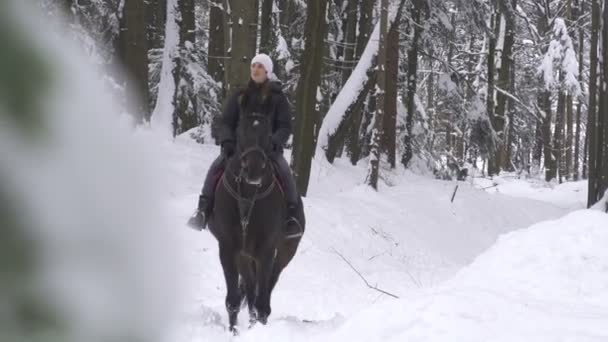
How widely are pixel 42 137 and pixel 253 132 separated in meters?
5.84

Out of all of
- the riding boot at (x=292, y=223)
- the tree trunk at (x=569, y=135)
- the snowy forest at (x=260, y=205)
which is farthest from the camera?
the tree trunk at (x=569, y=135)

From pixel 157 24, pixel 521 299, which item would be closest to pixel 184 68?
pixel 157 24

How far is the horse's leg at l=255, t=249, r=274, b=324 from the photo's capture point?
6.78 metres

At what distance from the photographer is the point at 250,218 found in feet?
21.5

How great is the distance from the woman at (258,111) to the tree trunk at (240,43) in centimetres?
549

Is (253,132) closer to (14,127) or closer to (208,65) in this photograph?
(14,127)

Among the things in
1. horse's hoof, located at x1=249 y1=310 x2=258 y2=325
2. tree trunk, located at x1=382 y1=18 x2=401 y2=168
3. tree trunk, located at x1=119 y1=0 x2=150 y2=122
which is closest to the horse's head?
horse's hoof, located at x1=249 y1=310 x2=258 y2=325

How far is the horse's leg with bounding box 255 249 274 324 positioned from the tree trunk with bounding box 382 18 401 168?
43.6 feet

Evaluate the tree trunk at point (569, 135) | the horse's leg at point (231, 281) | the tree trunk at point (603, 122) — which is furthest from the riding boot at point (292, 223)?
the tree trunk at point (569, 135)

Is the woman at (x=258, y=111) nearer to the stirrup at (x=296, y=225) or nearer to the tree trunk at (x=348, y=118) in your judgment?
the stirrup at (x=296, y=225)

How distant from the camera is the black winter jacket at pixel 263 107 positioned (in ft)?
21.7

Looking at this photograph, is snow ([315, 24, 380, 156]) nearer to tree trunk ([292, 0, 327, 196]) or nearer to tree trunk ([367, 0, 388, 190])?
tree trunk ([367, 0, 388, 190])

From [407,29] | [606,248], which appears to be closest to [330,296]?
[606,248]

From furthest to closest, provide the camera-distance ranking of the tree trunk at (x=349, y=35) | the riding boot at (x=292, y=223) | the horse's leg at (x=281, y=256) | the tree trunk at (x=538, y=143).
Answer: the tree trunk at (x=538, y=143) < the tree trunk at (x=349, y=35) < the horse's leg at (x=281, y=256) < the riding boot at (x=292, y=223)
